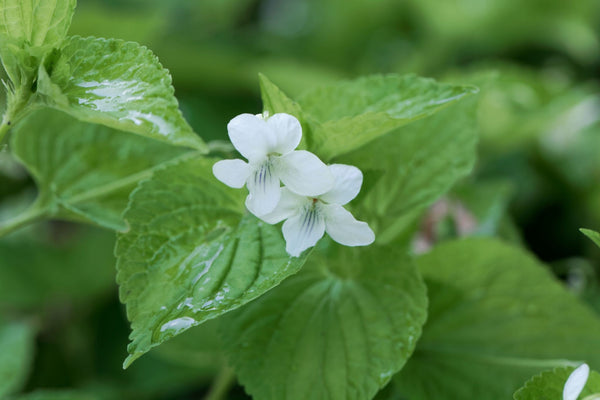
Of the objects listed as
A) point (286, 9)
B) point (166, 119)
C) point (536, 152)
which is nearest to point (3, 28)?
point (166, 119)

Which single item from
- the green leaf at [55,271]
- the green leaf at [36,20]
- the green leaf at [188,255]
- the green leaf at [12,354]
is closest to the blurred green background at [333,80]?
the green leaf at [55,271]

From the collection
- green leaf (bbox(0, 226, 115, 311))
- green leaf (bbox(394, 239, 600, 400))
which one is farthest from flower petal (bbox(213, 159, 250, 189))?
green leaf (bbox(0, 226, 115, 311))

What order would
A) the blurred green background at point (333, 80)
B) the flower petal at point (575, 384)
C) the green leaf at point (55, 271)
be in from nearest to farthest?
the flower petal at point (575, 384)
the blurred green background at point (333, 80)
the green leaf at point (55, 271)

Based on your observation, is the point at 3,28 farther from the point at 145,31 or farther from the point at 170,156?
the point at 145,31

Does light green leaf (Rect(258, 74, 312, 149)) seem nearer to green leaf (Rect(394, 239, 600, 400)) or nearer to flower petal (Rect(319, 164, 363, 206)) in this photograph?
flower petal (Rect(319, 164, 363, 206))

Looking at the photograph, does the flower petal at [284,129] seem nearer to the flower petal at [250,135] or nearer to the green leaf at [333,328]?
the flower petal at [250,135]
